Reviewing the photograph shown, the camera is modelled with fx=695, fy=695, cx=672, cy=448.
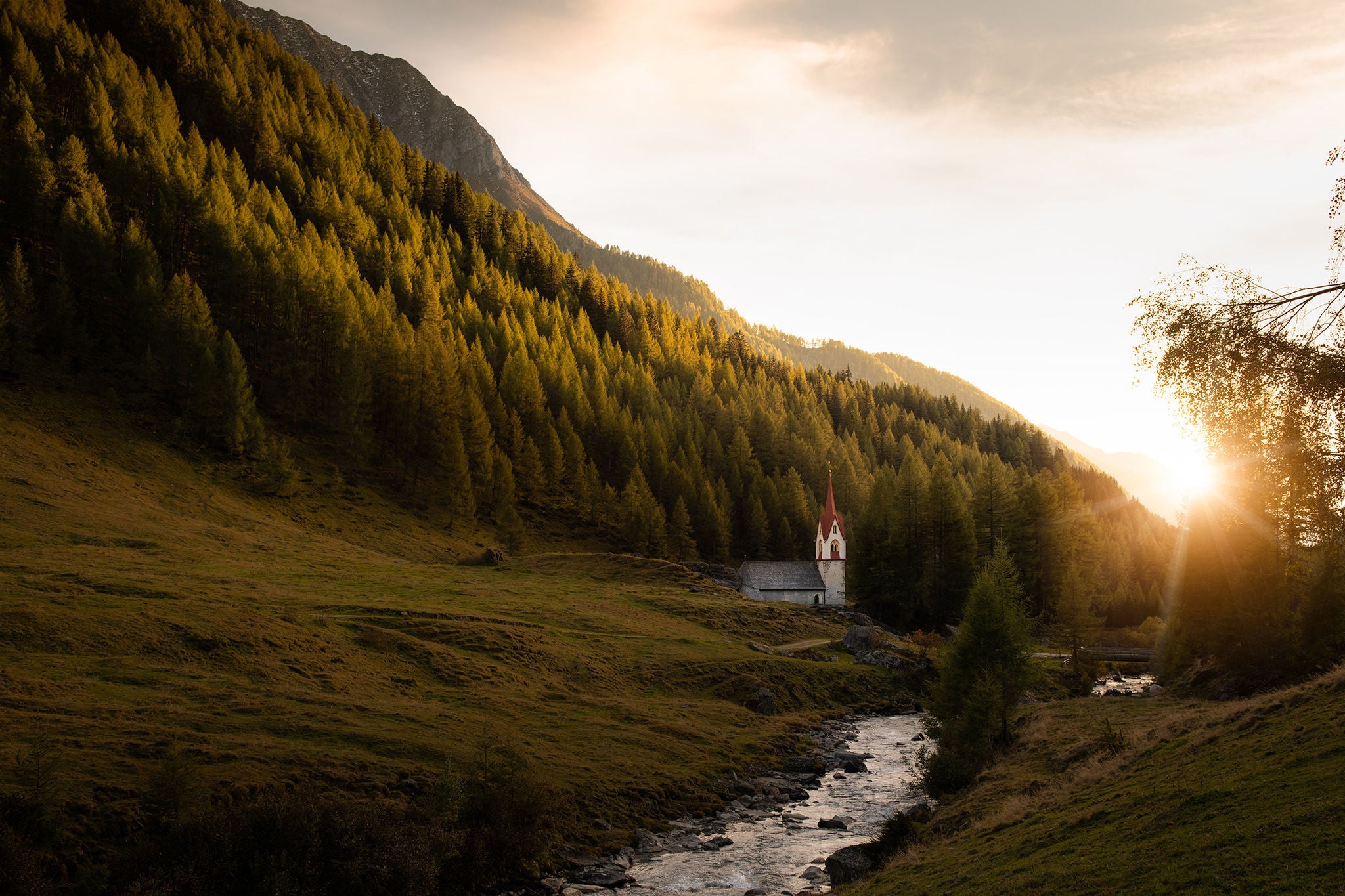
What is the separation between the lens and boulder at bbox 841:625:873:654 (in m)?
66.6

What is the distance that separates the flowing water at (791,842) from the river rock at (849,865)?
70 cm

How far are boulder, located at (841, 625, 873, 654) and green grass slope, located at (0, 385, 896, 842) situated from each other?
5.14 metres

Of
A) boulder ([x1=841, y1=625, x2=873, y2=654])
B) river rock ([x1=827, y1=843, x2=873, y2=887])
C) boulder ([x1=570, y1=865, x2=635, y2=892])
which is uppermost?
river rock ([x1=827, y1=843, x2=873, y2=887])

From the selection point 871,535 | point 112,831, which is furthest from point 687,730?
point 871,535

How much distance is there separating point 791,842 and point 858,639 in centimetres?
4097

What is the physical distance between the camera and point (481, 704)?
121 ft

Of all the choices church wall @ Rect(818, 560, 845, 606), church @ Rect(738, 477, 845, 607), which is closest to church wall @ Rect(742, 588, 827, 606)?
church @ Rect(738, 477, 845, 607)

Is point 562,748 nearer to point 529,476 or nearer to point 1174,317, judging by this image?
point 1174,317

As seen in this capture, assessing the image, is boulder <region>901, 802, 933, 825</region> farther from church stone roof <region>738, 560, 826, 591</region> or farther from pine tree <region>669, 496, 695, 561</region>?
pine tree <region>669, 496, 695, 561</region>

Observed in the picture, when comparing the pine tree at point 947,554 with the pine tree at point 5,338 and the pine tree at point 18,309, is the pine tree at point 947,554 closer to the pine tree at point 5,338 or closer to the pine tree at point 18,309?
the pine tree at point 5,338

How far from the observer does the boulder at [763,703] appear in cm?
4872

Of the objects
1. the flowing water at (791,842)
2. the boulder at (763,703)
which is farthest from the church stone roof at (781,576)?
the flowing water at (791,842)

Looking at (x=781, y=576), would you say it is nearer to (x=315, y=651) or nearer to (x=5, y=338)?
(x=315, y=651)

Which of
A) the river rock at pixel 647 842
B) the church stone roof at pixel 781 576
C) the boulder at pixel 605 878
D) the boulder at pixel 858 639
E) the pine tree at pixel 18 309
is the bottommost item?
the river rock at pixel 647 842
